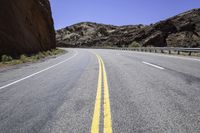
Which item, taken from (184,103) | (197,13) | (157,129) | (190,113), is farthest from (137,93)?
(197,13)

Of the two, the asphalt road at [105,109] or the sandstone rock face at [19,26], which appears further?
the sandstone rock face at [19,26]

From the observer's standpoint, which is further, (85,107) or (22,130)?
(85,107)

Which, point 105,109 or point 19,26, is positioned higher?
point 19,26

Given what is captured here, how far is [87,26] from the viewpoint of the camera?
476 ft

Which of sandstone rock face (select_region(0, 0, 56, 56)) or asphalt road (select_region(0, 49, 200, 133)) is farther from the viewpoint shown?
sandstone rock face (select_region(0, 0, 56, 56))

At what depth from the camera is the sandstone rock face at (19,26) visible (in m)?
27.3

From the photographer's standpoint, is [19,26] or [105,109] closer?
[105,109]

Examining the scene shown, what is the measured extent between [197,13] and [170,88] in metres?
62.6

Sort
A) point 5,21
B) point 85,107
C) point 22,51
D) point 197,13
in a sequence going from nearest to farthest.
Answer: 1. point 85,107
2. point 5,21
3. point 22,51
4. point 197,13

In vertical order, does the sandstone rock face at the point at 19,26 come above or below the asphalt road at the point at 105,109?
above

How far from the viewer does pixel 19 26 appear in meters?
31.9

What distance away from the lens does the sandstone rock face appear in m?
27.3

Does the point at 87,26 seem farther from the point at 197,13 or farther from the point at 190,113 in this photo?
the point at 190,113

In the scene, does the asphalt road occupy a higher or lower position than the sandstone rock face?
lower
